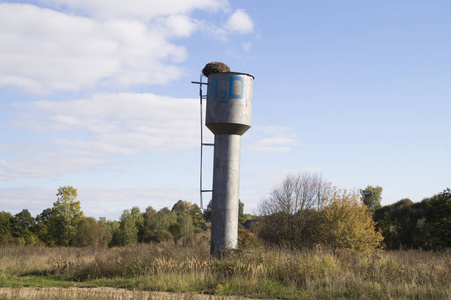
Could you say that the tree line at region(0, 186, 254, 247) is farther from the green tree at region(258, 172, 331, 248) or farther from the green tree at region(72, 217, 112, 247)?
the green tree at region(258, 172, 331, 248)

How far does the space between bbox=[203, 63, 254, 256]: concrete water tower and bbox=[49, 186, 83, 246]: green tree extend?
40.4 metres

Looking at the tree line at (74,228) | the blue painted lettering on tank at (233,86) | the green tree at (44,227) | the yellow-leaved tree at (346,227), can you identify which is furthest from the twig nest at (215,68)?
the green tree at (44,227)

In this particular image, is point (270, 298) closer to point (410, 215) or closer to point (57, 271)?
point (57, 271)

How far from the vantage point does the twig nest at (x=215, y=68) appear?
2352 centimetres

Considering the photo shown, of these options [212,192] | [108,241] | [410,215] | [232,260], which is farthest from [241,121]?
[108,241]

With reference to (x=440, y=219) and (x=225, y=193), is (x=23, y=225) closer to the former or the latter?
(x=225, y=193)

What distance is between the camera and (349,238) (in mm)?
32250

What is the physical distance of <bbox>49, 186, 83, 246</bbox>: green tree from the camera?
187 feet

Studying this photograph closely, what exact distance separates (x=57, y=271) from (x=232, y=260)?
817 cm

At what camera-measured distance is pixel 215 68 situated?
23500mm

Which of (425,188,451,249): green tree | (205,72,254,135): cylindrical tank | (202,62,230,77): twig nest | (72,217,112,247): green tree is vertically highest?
Answer: (202,62,230,77): twig nest

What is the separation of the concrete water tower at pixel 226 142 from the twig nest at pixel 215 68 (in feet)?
3.07

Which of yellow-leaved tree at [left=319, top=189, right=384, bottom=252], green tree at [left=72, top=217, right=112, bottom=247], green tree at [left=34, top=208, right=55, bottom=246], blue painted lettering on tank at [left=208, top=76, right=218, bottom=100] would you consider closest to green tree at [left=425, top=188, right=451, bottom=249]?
yellow-leaved tree at [left=319, top=189, right=384, bottom=252]

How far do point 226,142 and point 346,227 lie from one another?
1507 centimetres
